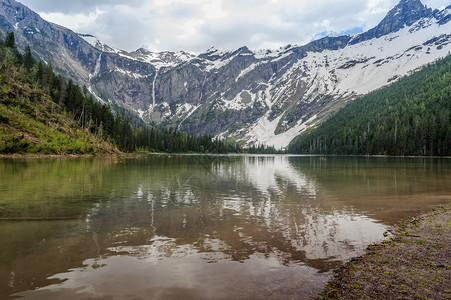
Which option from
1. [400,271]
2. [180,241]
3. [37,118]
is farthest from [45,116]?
[400,271]

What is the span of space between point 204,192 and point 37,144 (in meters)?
→ 70.9

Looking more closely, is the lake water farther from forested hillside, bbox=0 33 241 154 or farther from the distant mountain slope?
forested hillside, bbox=0 33 241 154

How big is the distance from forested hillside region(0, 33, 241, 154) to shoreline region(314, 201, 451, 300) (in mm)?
85189

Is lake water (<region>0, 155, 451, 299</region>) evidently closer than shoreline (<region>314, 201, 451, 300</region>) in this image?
No

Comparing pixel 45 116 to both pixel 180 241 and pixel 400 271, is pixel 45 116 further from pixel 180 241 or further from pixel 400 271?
pixel 400 271

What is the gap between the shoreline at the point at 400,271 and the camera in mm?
7828

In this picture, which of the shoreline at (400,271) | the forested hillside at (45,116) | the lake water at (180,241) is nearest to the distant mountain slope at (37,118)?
the forested hillside at (45,116)

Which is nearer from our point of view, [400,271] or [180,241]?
[400,271]

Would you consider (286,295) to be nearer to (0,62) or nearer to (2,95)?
(2,95)

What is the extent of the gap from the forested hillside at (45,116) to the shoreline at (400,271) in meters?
85.2

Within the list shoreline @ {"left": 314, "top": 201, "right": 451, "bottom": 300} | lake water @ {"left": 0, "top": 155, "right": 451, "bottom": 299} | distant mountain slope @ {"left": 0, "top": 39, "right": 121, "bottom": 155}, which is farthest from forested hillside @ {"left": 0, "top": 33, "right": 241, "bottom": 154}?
shoreline @ {"left": 314, "top": 201, "right": 451, "bottom": 300}

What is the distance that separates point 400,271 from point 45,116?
4392 inches

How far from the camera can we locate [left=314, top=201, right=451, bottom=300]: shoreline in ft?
25.7

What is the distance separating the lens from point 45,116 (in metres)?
95.7
